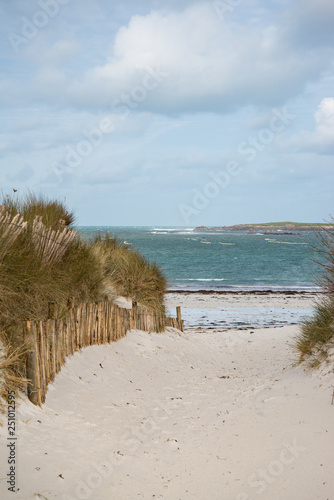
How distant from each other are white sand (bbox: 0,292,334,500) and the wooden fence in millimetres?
216

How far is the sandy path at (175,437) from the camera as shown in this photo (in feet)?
12.1

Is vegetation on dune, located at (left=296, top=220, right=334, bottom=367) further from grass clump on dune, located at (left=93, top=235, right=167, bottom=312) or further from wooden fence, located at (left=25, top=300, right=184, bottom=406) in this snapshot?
grass clump on dune, located at (left=93, top=235, right=167, bottom=312)

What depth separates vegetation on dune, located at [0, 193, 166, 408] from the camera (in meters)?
4.97

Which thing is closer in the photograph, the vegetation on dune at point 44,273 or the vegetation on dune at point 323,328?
the vegetation on dune at point 44,273

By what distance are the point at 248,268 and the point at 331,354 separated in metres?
33.7

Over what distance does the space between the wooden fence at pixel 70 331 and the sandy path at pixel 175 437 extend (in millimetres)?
223

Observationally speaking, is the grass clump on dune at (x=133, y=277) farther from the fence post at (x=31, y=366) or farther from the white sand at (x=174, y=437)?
the fence post at (x=31, y=366)

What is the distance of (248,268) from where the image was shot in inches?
1539

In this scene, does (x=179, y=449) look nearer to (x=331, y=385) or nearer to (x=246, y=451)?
(x=246, y=451)

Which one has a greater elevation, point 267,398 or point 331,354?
point 331,354

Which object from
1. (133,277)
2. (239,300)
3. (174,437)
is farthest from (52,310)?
(239,300)

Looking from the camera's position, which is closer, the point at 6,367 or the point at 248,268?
the point at 6,367

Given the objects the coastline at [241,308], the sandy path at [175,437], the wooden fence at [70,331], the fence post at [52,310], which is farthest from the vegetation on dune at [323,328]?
the coastline at [241,308]

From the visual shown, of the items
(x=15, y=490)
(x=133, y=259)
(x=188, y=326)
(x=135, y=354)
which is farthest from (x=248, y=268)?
(x=15, y=490)
